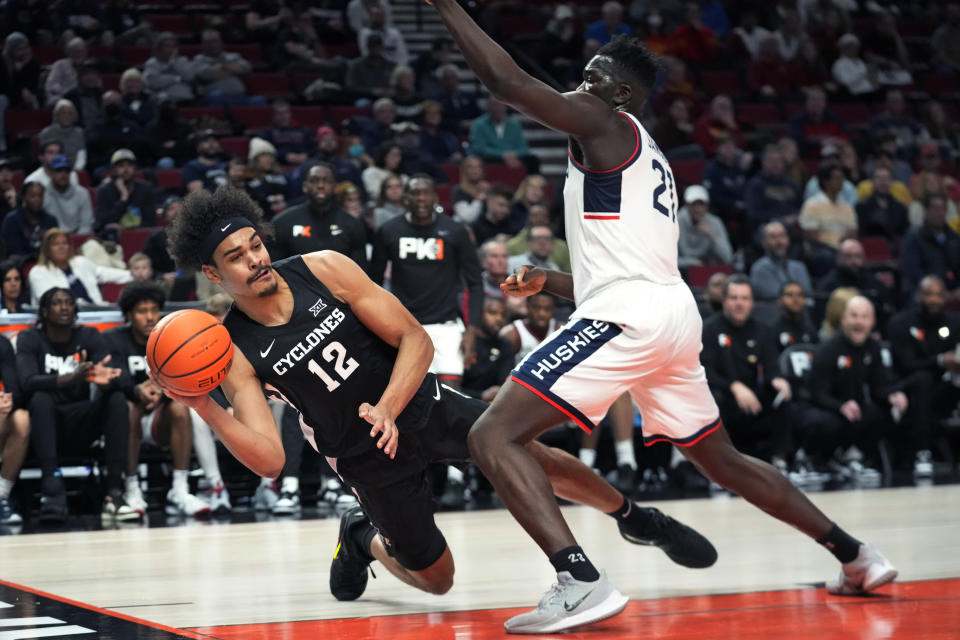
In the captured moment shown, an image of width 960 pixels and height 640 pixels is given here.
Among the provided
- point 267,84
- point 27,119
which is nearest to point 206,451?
point 27,119

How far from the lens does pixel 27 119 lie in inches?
Result: 450

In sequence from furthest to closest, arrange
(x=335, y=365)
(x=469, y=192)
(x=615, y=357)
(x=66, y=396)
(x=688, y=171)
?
(x=688, y=171), (x=469, y=192), (x=66, y=396), (x=335, y=365), (x=615, y=357)

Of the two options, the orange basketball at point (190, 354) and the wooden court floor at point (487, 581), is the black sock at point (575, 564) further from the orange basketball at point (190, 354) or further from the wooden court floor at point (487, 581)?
the orange basketball at point (190, 354)

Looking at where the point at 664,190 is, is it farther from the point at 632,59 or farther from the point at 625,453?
the point at 625,453

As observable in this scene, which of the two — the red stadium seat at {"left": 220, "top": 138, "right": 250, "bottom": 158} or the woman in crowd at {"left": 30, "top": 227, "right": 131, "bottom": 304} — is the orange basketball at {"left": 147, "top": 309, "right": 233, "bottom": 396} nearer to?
the woman in crowd at {"left": 30, "top": 227, "right": 131, "bottom": 304}

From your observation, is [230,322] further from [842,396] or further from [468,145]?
[468,145]

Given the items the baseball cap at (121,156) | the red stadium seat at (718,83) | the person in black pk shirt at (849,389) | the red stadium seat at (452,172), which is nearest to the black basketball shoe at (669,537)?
the person in black pk shirt at (849,389)

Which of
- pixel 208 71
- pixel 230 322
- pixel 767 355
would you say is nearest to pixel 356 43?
pixel 208 71

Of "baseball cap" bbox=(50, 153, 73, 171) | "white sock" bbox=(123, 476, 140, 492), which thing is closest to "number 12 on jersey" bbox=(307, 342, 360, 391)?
"white sock" bbox=(123, 476, 140, 492)

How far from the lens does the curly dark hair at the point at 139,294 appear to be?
25.6 feet

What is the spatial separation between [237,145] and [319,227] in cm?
345

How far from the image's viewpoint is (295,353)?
4.00 meters

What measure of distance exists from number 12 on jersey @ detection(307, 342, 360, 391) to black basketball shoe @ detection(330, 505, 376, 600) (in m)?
0.67

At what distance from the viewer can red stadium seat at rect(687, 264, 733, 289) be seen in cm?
1094
